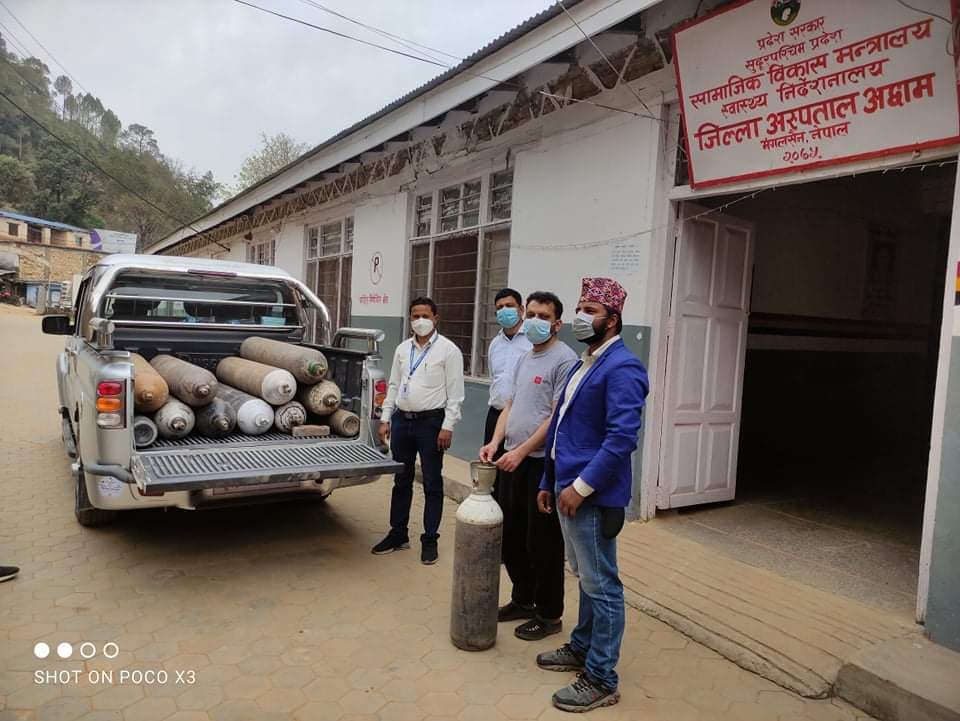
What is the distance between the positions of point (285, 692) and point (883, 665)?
107 inches

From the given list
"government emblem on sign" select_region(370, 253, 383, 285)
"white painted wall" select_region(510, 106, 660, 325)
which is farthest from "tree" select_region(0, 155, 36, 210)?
"white painted wall" select_region(510, 106, 660, 325)

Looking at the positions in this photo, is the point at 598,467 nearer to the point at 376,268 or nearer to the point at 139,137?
the point at 376,268

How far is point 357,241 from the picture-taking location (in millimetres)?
9664

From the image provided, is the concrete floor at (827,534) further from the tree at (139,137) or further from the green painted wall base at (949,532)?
the tree at (139,137)

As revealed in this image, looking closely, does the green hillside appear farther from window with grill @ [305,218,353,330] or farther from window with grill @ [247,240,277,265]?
window with grill @ [305,218,353,330]

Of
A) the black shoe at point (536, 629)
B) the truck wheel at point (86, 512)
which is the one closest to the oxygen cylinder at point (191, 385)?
the truck wheel at point (86, 512)

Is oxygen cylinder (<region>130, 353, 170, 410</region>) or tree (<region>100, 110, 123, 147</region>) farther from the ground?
tree (<region>100, 110, 123, 147</region>)

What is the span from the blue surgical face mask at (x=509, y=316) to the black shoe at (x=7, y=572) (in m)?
3.31

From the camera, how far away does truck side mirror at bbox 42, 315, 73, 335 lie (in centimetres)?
568

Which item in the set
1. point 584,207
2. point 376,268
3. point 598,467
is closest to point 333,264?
point 376,268

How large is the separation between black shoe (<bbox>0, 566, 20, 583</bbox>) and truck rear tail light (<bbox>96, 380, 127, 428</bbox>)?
105 centimetres

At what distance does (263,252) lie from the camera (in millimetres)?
14477

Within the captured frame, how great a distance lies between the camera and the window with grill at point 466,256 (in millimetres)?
6887

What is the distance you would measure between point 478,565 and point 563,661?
0.61 m
